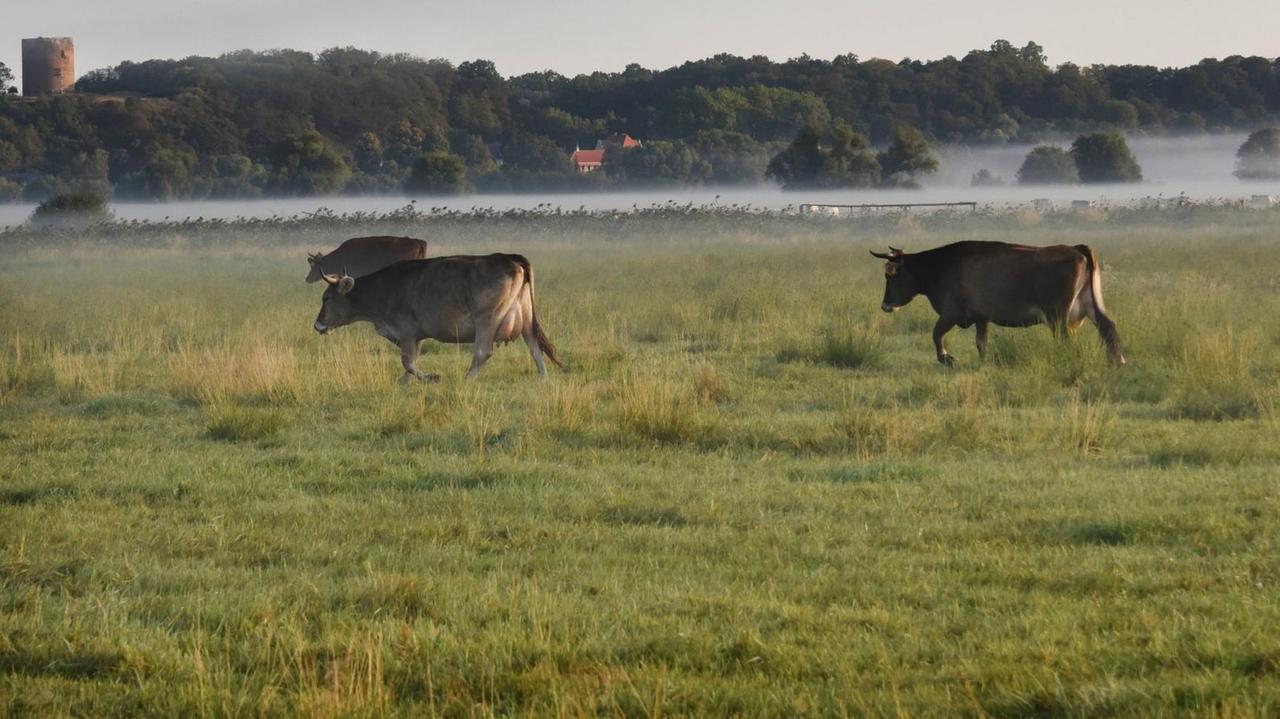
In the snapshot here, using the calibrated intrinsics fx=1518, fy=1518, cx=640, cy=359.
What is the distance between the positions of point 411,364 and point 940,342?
596 cm

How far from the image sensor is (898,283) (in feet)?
61.6

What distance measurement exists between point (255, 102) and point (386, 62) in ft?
55.6

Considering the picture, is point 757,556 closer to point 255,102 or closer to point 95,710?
point 95,710

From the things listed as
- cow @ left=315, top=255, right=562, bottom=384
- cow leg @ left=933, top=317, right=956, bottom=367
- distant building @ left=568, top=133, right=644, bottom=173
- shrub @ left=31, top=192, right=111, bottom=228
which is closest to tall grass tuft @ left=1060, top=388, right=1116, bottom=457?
cow leg @ left=933, top=317, right=956, bottom=367

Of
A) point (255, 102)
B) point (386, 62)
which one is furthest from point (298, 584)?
point (386, 62)

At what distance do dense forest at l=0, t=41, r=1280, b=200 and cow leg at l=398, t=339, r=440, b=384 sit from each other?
86.3 m

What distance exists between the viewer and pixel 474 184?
11362cm

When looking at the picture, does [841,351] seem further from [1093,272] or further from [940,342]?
[1093,272]

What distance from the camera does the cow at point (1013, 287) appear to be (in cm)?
1669

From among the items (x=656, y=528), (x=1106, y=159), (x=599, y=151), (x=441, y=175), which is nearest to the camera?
(x=656, y=528)

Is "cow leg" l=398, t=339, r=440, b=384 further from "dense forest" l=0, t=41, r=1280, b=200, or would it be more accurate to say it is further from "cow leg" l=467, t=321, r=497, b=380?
"dense forest" l=0, t=41, r=1280, b=200

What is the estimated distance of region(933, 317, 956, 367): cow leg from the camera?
1691 cm

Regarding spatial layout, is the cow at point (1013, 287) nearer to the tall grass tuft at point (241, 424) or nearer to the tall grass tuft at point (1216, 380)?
the tall grass tuft at point (1216, 380)

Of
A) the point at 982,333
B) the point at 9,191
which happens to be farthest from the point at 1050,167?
the point at 982,333
